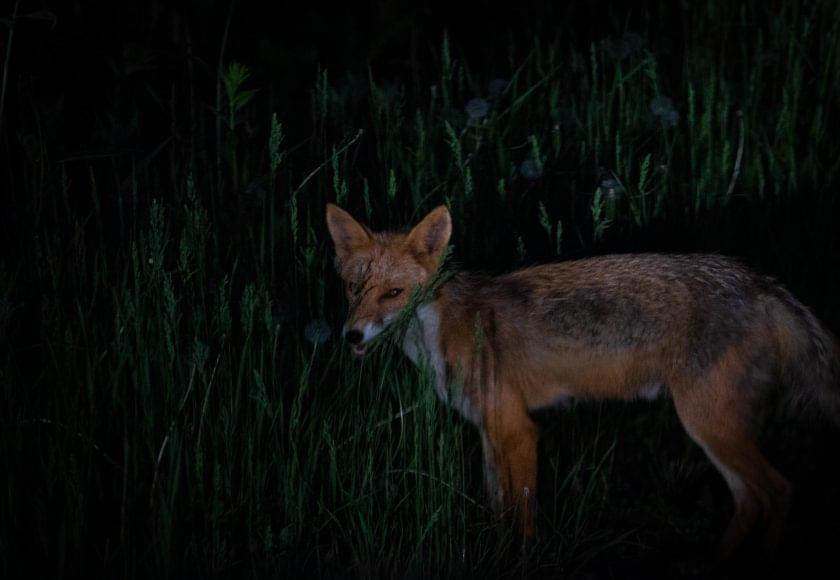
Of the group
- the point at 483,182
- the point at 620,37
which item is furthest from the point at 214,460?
the point at 620,37

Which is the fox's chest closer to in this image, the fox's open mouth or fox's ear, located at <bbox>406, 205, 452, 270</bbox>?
fox's ear, located at <bbox>406, 205, 452, 270</bbox>

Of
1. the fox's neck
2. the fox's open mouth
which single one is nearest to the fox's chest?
the fox's neck

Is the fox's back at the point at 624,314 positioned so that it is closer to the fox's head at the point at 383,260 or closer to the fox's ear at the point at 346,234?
the fox's head at the point at 383,260

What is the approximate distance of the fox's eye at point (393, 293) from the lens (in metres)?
4.75

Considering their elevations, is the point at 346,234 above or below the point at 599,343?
above

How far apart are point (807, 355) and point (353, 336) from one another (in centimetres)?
195

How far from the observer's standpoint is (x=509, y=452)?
4473 millimetres

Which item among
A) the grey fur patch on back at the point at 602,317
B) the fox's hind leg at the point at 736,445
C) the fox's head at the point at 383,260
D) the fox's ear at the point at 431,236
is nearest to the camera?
the fox's hind leg at the point at 736,445

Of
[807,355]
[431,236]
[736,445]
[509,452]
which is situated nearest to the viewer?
[736,445]

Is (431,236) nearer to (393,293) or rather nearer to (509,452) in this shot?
(393,293)

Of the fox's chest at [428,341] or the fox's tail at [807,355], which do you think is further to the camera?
the fox's chest at [428,341]

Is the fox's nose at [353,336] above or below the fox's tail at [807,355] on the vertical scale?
above

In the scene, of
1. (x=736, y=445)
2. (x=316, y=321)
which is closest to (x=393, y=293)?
(x=316, y=321)

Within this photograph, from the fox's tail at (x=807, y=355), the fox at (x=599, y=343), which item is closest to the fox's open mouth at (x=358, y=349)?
the fox at (x=599, y=343)
